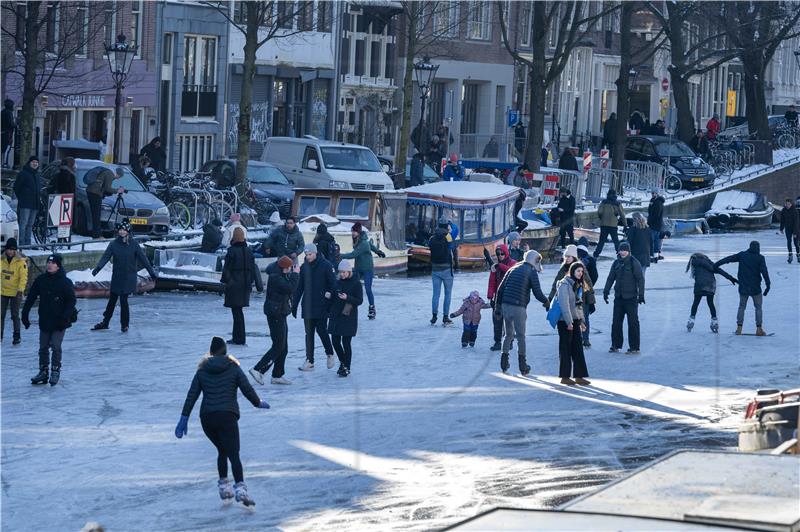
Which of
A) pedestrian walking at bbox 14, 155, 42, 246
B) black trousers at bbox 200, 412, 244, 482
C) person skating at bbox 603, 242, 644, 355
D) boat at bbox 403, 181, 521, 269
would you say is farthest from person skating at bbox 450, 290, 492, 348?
boat at bbox 403, 181, 521, 269

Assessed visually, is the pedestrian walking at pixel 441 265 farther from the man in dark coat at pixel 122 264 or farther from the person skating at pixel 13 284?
the person skating at pixel 13 284

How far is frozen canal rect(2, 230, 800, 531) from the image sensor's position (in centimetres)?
1454

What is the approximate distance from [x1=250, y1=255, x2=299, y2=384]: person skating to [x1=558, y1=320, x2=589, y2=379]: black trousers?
3354 millimetres

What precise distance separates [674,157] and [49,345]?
4062cm

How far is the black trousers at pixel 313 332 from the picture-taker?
2048 centimetres

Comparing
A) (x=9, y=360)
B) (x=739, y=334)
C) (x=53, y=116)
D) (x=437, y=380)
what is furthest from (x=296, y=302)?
(x=53, y=116)

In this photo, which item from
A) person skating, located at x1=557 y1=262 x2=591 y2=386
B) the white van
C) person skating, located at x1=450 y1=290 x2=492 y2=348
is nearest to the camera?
person skating, located at x1=557 y1=262 x2=591 y2=386

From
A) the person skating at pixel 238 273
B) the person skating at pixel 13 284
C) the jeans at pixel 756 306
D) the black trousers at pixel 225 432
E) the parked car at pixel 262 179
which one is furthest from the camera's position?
the parked car at pixel 262 179

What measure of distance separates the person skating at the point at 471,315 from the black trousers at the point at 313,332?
109 inches

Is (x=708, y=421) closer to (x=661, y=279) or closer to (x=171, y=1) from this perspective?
(x=661, y=279)

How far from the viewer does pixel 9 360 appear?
20.8 m

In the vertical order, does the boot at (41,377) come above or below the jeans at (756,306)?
below

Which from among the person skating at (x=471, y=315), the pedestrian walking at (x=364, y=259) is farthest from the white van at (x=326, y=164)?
the person skating at (x=471, y=315)

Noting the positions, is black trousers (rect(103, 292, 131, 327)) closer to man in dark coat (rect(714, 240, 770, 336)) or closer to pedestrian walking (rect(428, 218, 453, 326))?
pedestrian walking (rect(428, 218, 453, 326))
